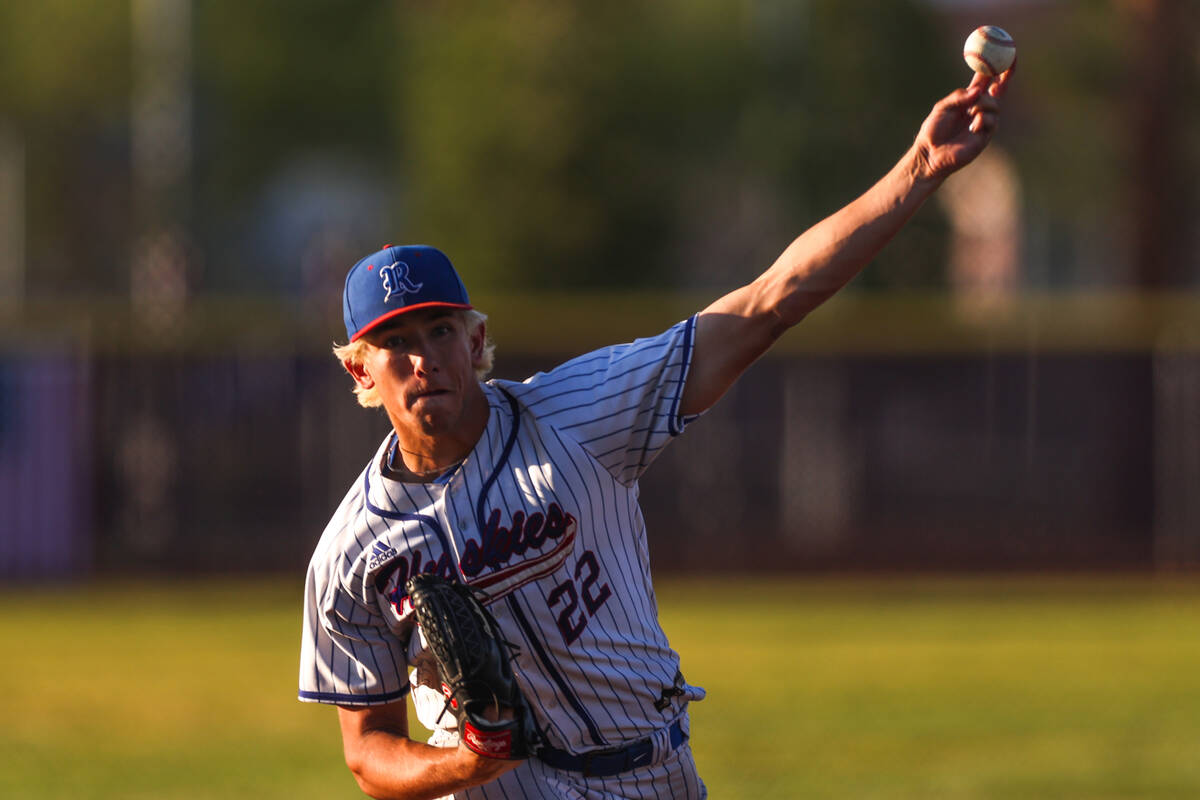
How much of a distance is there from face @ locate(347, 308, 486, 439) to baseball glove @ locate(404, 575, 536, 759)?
1.33ft

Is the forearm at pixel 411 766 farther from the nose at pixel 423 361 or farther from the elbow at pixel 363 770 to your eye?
the nose at pixel 423 361

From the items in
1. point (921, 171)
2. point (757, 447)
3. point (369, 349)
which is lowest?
point (369, 349)

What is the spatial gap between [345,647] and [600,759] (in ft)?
2.23

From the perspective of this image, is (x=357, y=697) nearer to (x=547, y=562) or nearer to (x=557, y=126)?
(x=547, y=562)

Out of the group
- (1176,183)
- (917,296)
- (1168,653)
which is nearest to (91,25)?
(917,296)

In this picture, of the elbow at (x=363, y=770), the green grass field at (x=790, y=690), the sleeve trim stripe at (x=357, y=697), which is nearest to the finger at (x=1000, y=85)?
the sleeve trim stripe at (x=357, y=697)

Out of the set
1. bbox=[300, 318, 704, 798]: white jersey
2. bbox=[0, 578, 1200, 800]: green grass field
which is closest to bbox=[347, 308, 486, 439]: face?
bbox=[300, 318, 704, 798]: white jersey

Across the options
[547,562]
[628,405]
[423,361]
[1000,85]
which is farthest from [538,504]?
[1000,85]

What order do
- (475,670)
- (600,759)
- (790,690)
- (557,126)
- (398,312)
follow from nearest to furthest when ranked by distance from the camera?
1. (475,670)
2. (398,312)
3. (600,759)
4. (790,690)
5. (557,126)

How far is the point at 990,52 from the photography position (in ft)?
13.2

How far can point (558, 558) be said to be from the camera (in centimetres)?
410

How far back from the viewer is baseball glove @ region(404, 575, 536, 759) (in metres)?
3.77

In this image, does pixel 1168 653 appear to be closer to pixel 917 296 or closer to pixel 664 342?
pixel 664 342

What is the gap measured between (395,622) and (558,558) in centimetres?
43
